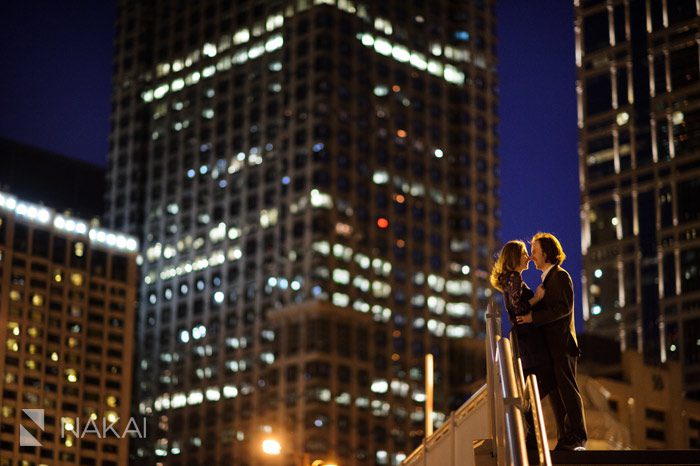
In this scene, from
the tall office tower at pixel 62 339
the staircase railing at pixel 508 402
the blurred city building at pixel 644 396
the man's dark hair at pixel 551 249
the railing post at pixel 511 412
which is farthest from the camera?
the tall office tower at pixel 62 339

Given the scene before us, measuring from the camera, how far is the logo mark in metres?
165

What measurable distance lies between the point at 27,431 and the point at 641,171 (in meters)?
73.7

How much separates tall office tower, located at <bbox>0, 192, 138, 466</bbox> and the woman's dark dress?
511 feet

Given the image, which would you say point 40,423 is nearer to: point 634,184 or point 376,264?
point 376,264

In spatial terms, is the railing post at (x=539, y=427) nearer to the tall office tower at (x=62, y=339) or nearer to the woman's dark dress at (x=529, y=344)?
the woman's dark dress at (x=529, y=344)

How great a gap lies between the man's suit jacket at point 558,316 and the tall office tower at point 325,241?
15028 cm

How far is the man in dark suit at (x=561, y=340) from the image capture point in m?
13.8

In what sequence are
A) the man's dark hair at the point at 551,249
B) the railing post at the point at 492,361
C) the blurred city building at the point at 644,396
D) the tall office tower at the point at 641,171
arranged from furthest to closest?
the tall office tower at the point at 641,171, the blurred city building at the point at 644,396, the man's dark hair at the point at 551,249, the railing post at the point at 492,361

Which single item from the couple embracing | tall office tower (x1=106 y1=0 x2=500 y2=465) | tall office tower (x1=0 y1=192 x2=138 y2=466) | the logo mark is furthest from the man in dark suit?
tall office tower (x1=0 y1=192 x2=138 y2=466)

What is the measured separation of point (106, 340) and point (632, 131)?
225 ft

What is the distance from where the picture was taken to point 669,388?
5512 inches

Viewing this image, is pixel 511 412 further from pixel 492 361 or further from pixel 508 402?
pixel 492 361

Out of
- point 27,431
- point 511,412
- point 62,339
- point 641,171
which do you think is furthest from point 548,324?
point 62,339

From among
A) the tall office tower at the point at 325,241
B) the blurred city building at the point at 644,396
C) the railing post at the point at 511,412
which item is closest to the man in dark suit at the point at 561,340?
the railing post at the point at 511,412
